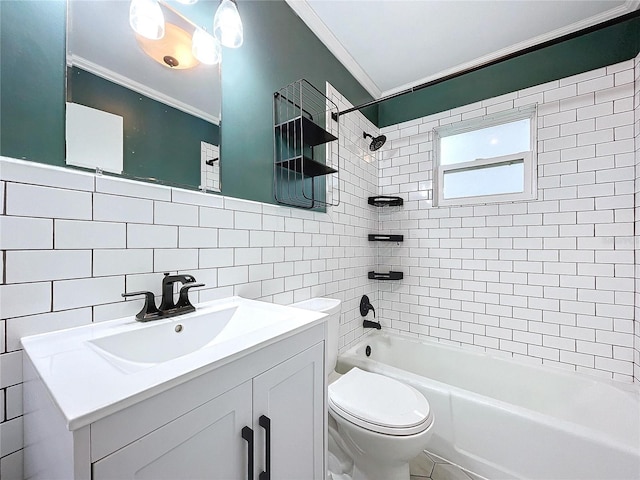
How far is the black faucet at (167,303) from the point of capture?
0.91 m

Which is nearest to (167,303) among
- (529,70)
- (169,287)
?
(169,287)

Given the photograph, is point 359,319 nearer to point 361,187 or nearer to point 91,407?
point 361,187

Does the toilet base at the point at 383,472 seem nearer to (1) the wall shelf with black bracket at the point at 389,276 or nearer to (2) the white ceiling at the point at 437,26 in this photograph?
(1) the wall shelf with black bracket at the point at 389,276

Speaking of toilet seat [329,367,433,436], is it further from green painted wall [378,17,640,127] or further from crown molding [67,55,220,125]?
green painted wall [378,17,640,127]

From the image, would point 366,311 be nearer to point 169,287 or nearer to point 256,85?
point 169,287

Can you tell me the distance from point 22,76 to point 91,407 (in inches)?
35.6

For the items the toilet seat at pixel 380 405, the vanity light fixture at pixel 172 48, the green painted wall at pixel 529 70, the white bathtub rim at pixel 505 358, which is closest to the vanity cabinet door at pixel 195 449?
the toilet seat at pixel 380 405

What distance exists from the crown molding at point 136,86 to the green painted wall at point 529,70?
198cm

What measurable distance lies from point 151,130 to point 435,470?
2.20 m

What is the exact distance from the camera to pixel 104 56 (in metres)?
0.89

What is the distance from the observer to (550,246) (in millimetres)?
1925

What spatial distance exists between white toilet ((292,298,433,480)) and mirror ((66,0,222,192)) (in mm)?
1232

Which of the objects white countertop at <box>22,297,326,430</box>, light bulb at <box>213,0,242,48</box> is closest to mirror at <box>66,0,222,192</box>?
light bulb at <box>213,0,242,48</box>

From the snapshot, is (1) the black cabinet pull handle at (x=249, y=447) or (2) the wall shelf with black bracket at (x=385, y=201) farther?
(2) the wall shelf with black bracket at (x=385, y=201)
